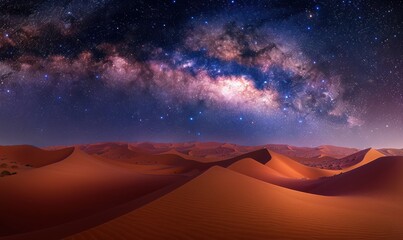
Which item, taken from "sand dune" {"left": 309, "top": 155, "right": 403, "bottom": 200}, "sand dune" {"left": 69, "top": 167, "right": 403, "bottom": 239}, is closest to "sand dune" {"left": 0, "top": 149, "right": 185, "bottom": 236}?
"sand dune" {"left": 69, "top": 167, "right": 403, "bottom": 239}

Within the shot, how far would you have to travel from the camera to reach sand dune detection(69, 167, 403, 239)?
219 inches

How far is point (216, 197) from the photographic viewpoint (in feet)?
26.9

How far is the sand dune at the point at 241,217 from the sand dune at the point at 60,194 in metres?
5.17

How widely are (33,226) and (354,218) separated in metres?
10.6

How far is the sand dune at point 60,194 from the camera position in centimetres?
1034

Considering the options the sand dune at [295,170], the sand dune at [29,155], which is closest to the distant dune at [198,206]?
the sand dune at [295,170]

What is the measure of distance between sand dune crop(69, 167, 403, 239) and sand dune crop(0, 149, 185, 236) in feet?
16.9

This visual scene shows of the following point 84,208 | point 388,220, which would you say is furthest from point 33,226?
point 388,220

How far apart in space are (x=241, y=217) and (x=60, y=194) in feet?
33.1

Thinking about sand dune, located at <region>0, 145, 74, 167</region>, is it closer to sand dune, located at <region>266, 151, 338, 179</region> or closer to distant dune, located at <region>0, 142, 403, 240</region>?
distant dune, located at <region>0, 142, 403, 240</region>

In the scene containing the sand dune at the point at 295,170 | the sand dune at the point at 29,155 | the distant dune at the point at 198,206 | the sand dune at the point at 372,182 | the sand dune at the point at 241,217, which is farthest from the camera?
the sand dune at the point at 29,155

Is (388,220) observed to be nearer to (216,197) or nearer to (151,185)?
(216,197)

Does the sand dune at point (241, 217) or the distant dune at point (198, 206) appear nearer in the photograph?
the sand dune at point (241, 217)

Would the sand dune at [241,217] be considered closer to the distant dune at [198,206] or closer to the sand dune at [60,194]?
the distant dune at [198,206]
